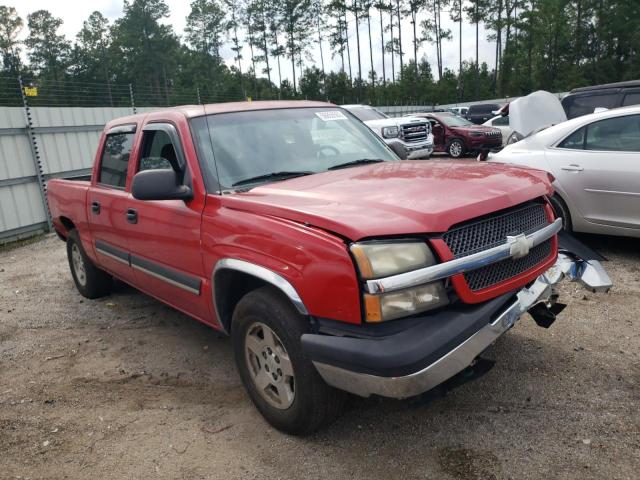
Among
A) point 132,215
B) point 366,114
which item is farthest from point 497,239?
point 366,114

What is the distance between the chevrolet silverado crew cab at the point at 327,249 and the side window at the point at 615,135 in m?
2.47

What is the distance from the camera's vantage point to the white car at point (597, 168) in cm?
515

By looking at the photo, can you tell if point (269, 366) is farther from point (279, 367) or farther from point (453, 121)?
point (453, 121)

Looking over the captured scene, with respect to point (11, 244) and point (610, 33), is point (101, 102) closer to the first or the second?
point (11, 244)

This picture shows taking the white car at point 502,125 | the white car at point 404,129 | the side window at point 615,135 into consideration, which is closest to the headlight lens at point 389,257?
the side window at point 615,135

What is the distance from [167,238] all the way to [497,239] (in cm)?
214

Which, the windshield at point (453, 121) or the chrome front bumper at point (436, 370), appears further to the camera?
the windshield at point (453, 121)

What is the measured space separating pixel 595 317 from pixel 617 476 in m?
1.97

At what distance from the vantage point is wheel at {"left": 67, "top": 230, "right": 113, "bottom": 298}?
216 inches

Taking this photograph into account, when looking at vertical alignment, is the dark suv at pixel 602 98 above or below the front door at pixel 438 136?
above

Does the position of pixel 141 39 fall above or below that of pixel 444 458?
above

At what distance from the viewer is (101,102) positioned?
1238cm

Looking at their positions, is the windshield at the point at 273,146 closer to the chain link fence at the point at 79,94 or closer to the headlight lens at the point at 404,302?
the headlight lens at the point at 404,302

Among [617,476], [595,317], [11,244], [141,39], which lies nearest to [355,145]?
[595,317]
